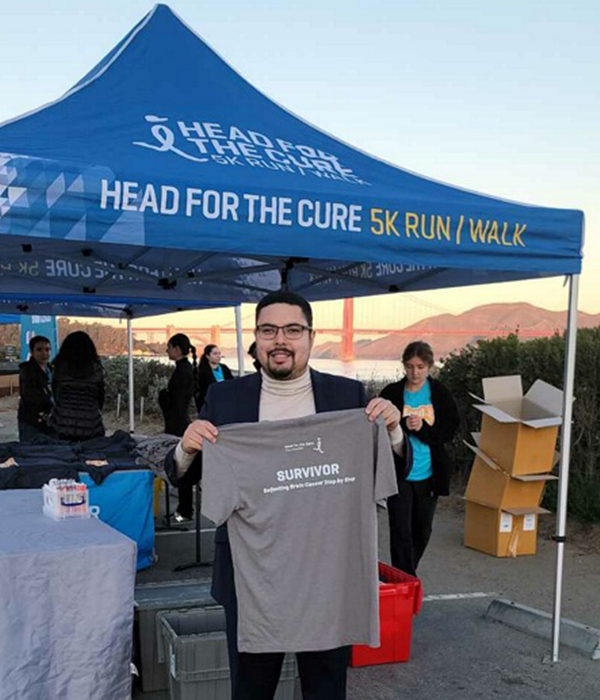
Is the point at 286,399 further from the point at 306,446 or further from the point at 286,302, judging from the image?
the point at 286,302

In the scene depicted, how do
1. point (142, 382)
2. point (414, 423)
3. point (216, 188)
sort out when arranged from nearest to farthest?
point (216, 188) → point (414, 423) → point (142, 382)

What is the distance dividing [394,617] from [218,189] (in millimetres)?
2345

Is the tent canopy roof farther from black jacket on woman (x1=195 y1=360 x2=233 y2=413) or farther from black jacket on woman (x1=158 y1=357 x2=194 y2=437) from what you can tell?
black jacket on woman (x1=195 y1=360 x2=233 y2=413)

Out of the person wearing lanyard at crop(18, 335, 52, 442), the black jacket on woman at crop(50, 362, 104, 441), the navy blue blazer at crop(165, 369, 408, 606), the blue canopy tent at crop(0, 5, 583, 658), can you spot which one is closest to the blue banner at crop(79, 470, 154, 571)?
the black jacket on woman at crop(50, 362, 104, 441)

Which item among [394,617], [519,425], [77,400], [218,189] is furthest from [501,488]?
[218,189]

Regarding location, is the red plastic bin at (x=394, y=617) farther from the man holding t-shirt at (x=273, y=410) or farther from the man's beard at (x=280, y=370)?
the man's beard at (x=280, y=370)

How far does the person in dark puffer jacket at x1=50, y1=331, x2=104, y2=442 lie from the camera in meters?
5.57

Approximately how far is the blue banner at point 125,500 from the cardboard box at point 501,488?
2809 millimetres

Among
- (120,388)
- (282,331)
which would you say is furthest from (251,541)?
(120,388)

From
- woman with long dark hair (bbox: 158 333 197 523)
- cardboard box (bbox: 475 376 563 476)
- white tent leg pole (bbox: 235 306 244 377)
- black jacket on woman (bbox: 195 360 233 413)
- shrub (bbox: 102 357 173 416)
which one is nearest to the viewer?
cardboard box (bbox: 475 376 563 476)

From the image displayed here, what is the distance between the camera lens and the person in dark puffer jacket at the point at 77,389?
18.3 feet

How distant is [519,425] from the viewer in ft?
20.7

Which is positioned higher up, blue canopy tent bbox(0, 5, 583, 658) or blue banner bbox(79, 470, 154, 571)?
blue canopy tent bbox(0, 5, 583, 658)

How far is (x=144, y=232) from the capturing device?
3277mm
